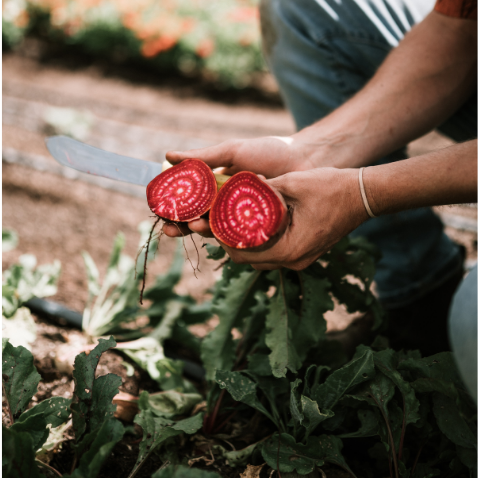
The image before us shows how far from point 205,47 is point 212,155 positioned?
591cm

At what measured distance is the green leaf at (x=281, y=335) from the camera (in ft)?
4.54

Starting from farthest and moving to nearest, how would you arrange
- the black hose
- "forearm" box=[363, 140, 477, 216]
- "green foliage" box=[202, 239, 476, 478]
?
the black hose < "green foliage" box=[202, 239, 476, 478] < "forearm" box=[363, 140, 477, 216]

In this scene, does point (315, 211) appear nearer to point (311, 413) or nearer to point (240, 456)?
point (311, 413)

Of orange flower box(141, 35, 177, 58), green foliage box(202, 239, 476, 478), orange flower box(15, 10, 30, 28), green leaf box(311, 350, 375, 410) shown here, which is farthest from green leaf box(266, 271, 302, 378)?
orange flower box(15, 10, 30, 28)

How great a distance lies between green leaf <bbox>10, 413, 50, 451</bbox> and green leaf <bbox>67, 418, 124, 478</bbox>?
0.13 metres

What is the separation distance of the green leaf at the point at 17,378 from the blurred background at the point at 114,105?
2.94ft

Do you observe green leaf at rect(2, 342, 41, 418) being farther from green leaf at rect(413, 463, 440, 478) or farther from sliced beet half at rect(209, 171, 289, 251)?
green leaf at rect(413, 463, 440, 478)

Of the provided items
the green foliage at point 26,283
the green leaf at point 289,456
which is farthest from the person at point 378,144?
the green foliage at point 26,283

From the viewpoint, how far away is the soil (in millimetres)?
1749

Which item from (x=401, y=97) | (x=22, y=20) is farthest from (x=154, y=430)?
(x=22, y=20)

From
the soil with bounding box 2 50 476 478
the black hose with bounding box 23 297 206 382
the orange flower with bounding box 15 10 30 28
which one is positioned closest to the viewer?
the soil with bounding box 2 50 476 478

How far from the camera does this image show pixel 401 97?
1.66m

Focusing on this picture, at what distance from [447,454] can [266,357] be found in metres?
0.62

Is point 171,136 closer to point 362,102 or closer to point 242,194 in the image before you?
point 362,102
